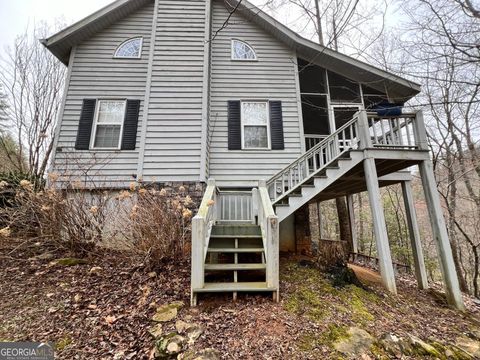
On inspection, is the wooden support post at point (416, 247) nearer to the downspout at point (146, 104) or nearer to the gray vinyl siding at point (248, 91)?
the gray vinyl siding at point (248, 91)

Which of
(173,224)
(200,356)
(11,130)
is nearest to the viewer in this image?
(200,356)

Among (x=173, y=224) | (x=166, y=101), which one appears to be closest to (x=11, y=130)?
(x=166, y=101)

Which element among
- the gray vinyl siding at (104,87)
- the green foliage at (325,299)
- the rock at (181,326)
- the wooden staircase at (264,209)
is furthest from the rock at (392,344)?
the gray vinyl siding at (104,87)

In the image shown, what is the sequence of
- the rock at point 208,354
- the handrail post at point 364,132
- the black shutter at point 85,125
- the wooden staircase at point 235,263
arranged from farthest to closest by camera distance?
the black shutter at point 85,125
the handrail post at point 364,132
the wooden staircase at point 235,263
the rock at point 208,354

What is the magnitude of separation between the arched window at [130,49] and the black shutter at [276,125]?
4682 mm

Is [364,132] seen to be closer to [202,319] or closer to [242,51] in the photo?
[202,319]

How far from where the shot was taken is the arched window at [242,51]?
7.72 m

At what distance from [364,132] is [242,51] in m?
5.06

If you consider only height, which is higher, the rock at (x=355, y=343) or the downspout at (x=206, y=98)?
the downspout at (x=206, y=98)

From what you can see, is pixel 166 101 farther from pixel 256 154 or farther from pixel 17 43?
pixel 17 43

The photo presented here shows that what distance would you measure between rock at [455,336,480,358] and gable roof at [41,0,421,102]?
21.5 feet

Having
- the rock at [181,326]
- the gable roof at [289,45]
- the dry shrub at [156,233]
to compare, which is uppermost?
the gable roof at [289,45]

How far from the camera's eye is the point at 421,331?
10.8ft

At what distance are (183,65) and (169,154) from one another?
9.34 ft
